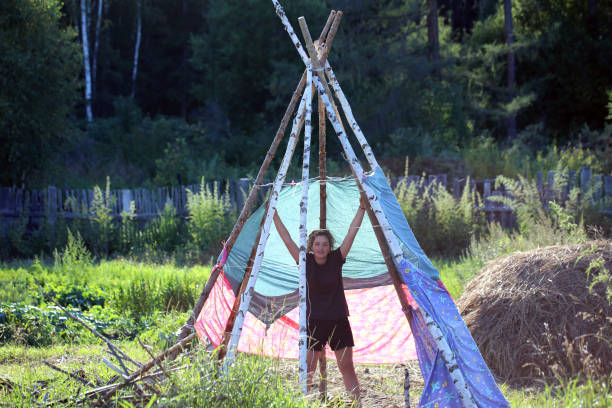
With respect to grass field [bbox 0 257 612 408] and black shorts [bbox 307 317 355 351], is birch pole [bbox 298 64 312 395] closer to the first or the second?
grass field [bbox 0 257 612 408]

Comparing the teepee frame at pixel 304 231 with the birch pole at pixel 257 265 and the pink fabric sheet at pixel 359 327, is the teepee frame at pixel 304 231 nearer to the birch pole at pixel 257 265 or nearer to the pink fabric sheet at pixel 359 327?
the birch pole at pixel 257 265

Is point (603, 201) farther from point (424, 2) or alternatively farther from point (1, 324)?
point (424, 2)

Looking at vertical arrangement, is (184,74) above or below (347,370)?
above

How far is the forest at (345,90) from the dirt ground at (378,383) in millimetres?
7146

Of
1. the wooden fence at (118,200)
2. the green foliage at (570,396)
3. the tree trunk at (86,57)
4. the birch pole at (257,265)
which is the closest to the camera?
the green foliage at (570,396)

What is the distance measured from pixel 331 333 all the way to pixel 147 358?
1866 mm

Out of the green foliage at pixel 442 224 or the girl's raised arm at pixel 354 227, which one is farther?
the green foliage at pixel 442 224

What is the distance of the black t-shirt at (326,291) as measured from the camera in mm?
4500

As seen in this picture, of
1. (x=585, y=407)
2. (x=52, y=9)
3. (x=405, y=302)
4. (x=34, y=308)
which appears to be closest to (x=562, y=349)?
(x=405, y=302)

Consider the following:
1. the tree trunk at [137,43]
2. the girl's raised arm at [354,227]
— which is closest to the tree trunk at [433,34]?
the tree trunk at [137,43]

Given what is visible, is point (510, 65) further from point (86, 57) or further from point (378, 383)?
point (378, 383)

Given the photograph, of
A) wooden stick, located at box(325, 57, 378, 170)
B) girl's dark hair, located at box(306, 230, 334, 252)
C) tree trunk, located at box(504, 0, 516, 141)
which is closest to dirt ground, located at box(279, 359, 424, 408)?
girl's dark hair, located at box(306, 230, 334, 252)

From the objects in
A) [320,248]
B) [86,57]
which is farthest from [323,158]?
[86,57]

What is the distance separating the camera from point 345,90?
58.6 feet
